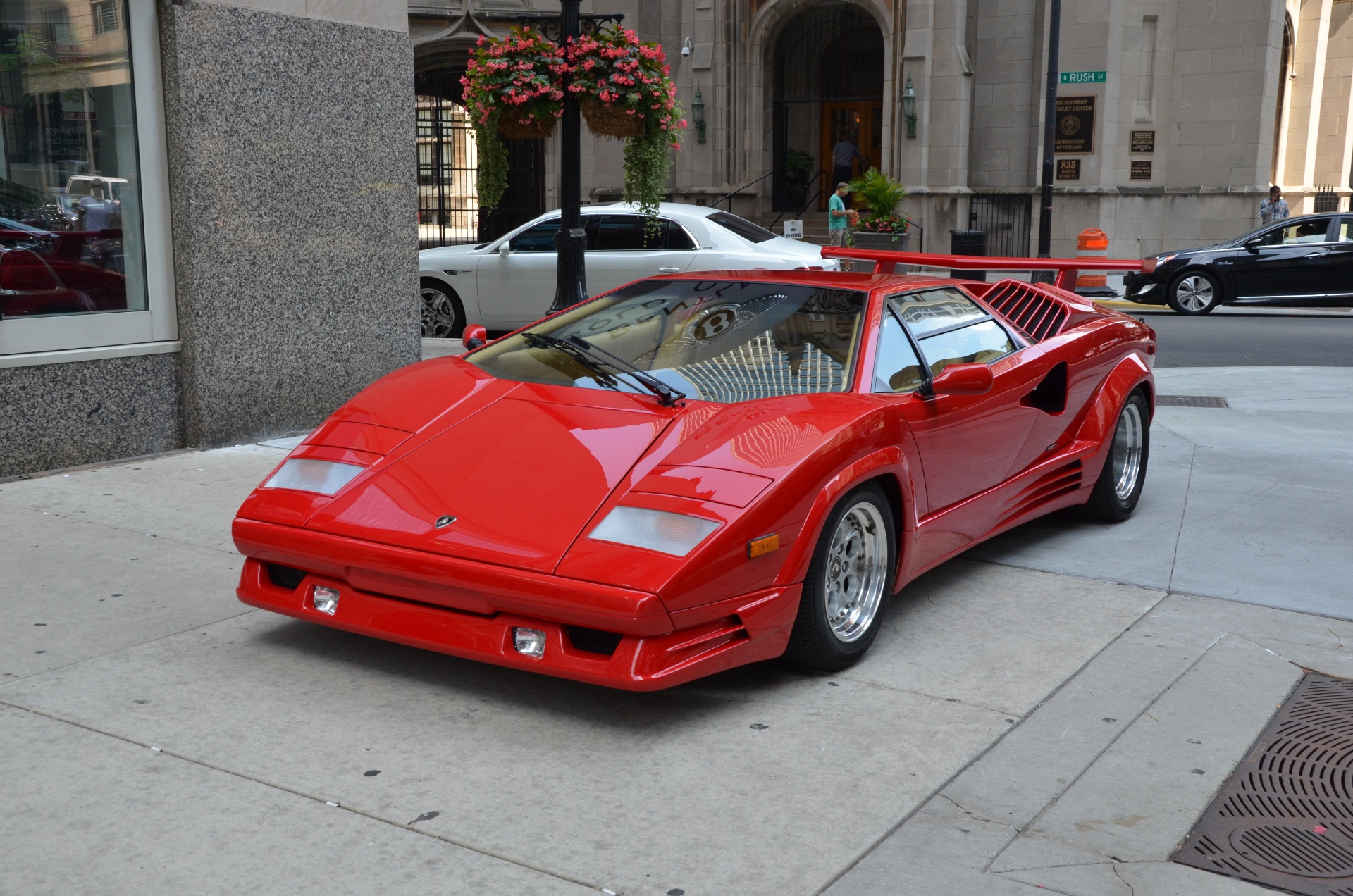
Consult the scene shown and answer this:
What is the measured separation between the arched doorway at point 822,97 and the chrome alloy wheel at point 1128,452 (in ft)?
70.6

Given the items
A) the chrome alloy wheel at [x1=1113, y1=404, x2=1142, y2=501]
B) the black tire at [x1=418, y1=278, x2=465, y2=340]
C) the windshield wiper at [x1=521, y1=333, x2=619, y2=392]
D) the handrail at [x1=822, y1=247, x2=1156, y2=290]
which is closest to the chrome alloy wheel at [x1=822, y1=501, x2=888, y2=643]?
the windshield wiper at [x1=521, y1=333, x2=619, y2=392]

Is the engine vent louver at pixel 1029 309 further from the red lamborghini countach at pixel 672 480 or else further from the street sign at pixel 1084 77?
the street sign at pixel 1084 77

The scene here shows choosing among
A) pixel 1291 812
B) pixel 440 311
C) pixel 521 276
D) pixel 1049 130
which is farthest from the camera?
pixel 1049 130

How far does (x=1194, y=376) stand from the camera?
12.0 m

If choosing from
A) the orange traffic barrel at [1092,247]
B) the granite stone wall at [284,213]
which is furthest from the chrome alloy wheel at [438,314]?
the orange traffic barrel at [1092,247]

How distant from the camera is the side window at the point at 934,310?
5.17 m

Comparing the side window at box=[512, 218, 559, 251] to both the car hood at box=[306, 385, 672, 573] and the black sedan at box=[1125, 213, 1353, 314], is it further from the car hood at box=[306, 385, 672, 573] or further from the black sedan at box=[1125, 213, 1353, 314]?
the black sedan at box=[1125, 213, 1353, 314]

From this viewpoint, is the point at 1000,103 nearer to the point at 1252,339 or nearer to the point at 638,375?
the point at 1252,339

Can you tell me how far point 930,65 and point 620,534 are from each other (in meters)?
23.1

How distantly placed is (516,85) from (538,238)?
14.4 feet

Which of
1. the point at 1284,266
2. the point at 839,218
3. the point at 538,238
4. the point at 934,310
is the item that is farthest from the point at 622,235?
the point at 1284,266

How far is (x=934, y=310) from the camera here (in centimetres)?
540

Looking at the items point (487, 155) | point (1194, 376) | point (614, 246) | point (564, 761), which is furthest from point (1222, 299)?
point (564, 761)

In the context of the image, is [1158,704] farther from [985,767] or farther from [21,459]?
[21,459]
